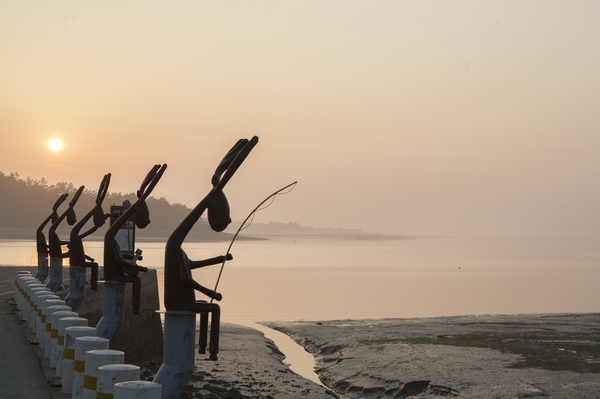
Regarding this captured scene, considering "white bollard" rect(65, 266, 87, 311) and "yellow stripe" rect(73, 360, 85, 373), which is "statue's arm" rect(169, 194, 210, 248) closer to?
"yellow stripe" rect(73, 360, 85, 373)

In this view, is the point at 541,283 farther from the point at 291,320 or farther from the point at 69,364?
the point at 69,364

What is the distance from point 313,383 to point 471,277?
54.0 m

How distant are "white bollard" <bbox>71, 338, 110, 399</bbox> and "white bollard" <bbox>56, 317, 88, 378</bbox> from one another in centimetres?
142

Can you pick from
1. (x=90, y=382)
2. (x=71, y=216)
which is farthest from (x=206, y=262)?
(x=71, y=216)

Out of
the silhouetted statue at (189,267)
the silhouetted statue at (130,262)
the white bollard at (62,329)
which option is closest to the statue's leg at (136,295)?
the silhouetted statue at (130,262)

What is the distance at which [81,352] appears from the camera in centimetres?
934

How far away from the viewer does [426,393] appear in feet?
54.2

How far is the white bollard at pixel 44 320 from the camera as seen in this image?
13.3 m

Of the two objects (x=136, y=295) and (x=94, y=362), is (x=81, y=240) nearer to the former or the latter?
(x=136, y=295)

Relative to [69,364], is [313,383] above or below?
below

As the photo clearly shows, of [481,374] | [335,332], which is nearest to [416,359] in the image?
[481,374]

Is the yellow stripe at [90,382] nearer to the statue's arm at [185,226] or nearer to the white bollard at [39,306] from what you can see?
the statue's arm at [185,226]

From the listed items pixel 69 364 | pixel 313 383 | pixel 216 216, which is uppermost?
pixel 216 216

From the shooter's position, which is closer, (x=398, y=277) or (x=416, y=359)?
(x=416, y=359)
